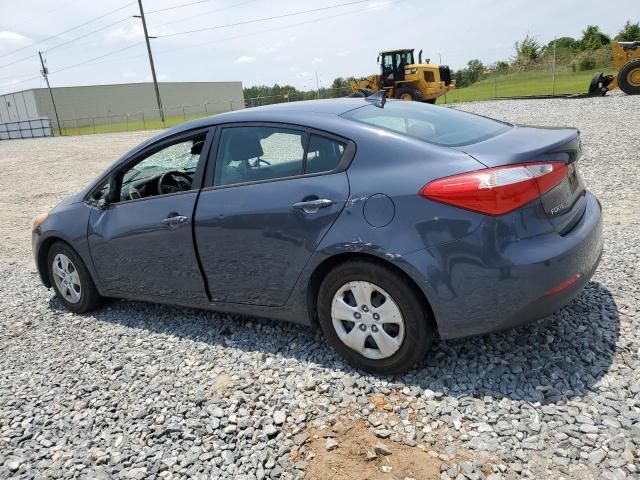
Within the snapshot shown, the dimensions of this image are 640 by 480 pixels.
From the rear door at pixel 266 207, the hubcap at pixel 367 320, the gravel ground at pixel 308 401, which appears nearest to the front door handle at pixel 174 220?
the rear door at pixel 266 207

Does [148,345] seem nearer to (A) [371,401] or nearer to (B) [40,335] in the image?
(B) [40,335]

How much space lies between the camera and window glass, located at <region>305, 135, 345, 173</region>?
3.12m

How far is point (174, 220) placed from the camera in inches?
147

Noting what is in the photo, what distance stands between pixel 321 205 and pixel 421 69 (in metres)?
22.8

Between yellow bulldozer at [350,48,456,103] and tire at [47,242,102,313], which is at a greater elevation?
yellow bulldozer at [350,48,456,103]

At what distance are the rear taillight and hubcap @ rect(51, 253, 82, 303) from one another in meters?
3.39

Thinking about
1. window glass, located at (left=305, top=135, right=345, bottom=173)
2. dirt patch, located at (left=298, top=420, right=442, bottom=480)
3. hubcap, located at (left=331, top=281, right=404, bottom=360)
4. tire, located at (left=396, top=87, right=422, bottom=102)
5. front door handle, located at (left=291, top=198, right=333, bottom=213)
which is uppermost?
tire, located at (left=396, top=87, right=422, bottom=102)

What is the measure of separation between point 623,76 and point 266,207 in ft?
70.4

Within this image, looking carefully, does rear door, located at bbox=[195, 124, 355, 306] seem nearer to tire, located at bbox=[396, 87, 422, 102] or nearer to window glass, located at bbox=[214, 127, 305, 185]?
window glass, located at bbox=[214, 127, 305, 185]

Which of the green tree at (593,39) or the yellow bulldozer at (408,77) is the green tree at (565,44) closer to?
the green tree at (593,39)

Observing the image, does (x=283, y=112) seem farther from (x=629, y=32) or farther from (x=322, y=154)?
(x=629, y=32)

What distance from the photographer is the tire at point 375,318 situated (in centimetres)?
288

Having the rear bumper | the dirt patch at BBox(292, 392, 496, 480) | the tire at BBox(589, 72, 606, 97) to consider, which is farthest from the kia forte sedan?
the tire at BBox(589, 72, 606, 97)

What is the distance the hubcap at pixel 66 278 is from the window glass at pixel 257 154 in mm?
1945
